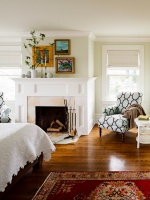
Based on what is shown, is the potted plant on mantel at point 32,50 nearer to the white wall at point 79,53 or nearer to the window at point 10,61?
the white wall at point 79,53

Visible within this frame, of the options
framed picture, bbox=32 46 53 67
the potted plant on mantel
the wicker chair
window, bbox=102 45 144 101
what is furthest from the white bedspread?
window, bbox=102 45 144 101

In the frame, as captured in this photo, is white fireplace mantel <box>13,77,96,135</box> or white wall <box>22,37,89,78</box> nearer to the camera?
A: white fireplace mantel <box>13,77,96,135</box>

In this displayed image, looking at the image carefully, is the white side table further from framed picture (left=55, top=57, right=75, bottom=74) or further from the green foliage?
the green foliage

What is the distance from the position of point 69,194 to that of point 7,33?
4697 millimetres

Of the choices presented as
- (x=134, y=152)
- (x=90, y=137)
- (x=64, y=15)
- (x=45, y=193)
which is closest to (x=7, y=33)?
(x=64, y=15)

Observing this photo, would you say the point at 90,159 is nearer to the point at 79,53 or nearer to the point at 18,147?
the point at 18,147

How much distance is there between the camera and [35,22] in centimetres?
551

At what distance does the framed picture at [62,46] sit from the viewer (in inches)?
258

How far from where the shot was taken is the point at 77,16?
4934mm

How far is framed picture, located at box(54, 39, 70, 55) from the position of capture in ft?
21.5

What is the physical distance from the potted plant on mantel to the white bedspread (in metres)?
2.77

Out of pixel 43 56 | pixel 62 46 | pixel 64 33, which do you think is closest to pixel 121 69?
pixel 62 46

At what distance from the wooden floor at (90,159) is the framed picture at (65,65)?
159cm

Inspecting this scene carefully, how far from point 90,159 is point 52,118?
2.50 metres
